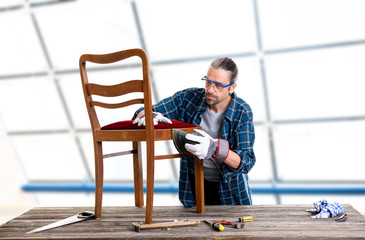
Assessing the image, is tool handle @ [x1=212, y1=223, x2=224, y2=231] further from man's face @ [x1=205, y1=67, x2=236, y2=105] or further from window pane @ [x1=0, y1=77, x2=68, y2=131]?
window pane @ [x1=0, y1=77, x2=68, y2=131]

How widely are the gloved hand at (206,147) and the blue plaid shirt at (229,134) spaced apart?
17 centimetres

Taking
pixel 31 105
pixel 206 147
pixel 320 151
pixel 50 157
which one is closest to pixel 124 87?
pixel 206 147

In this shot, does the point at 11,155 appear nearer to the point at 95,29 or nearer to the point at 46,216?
the point at 95,29

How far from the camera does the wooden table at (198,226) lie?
1.99 m

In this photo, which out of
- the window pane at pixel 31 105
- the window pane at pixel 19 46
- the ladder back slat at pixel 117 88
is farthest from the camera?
the window pane at pixel 31 105


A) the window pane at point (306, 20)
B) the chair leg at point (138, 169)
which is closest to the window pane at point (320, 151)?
the window pane at point (306, 20)

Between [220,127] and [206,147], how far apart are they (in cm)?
46

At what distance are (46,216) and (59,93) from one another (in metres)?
2.91

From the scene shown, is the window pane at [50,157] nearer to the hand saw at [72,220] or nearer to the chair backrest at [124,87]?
the hand saw at [72,220]

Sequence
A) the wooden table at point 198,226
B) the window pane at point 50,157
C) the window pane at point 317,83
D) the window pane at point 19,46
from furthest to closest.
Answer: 1. the window pane at point 50,157
2. the window pane at point 19,46
3. the window pane at point 317,83
4. the wooden table at point 198,226

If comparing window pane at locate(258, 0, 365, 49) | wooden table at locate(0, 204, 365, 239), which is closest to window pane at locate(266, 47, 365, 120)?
window pane at locate(258, 0, 365, 49)

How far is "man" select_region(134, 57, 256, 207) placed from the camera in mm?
2477

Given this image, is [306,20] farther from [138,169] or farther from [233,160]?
[138,169]

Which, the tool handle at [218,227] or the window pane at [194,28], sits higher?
the window pane at [194,28]
